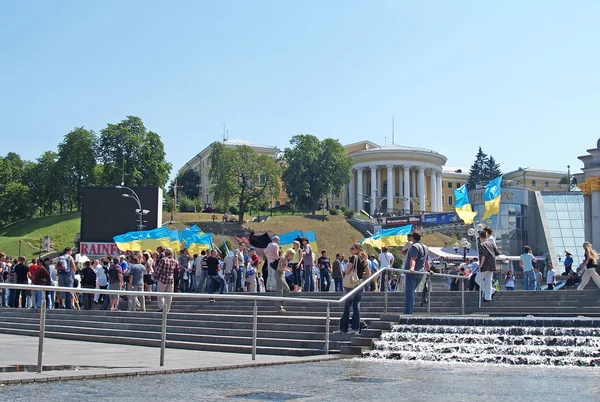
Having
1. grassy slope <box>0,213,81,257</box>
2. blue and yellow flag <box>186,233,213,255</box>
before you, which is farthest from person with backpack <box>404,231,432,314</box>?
grassy slope <box>0,213,81,257</box>

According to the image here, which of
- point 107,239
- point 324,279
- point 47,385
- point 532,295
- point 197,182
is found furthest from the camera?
point 197,182

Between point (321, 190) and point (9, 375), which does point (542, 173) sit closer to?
point (321, 190)

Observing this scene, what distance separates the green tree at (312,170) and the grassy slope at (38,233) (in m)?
33.3

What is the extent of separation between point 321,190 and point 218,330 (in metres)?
101

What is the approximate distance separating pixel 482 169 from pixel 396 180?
15.4 meters

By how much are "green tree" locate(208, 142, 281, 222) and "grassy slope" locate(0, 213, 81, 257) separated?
17581 millimetres

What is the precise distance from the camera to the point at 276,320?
16281 mm

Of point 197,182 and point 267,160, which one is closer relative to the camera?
point 267,160

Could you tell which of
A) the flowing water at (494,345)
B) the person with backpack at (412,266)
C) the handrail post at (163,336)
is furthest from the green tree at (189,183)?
the handrail post at (163,336)

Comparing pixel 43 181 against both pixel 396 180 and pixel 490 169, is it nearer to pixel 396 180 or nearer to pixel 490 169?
pixel 396 180

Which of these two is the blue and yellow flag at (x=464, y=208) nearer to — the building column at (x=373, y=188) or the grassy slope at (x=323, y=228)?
the grassy slope at (x=323, y=228)

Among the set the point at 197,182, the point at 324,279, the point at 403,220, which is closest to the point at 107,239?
the point at 324,279

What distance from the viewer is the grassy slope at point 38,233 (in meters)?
83.7

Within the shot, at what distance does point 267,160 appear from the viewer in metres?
98.9
